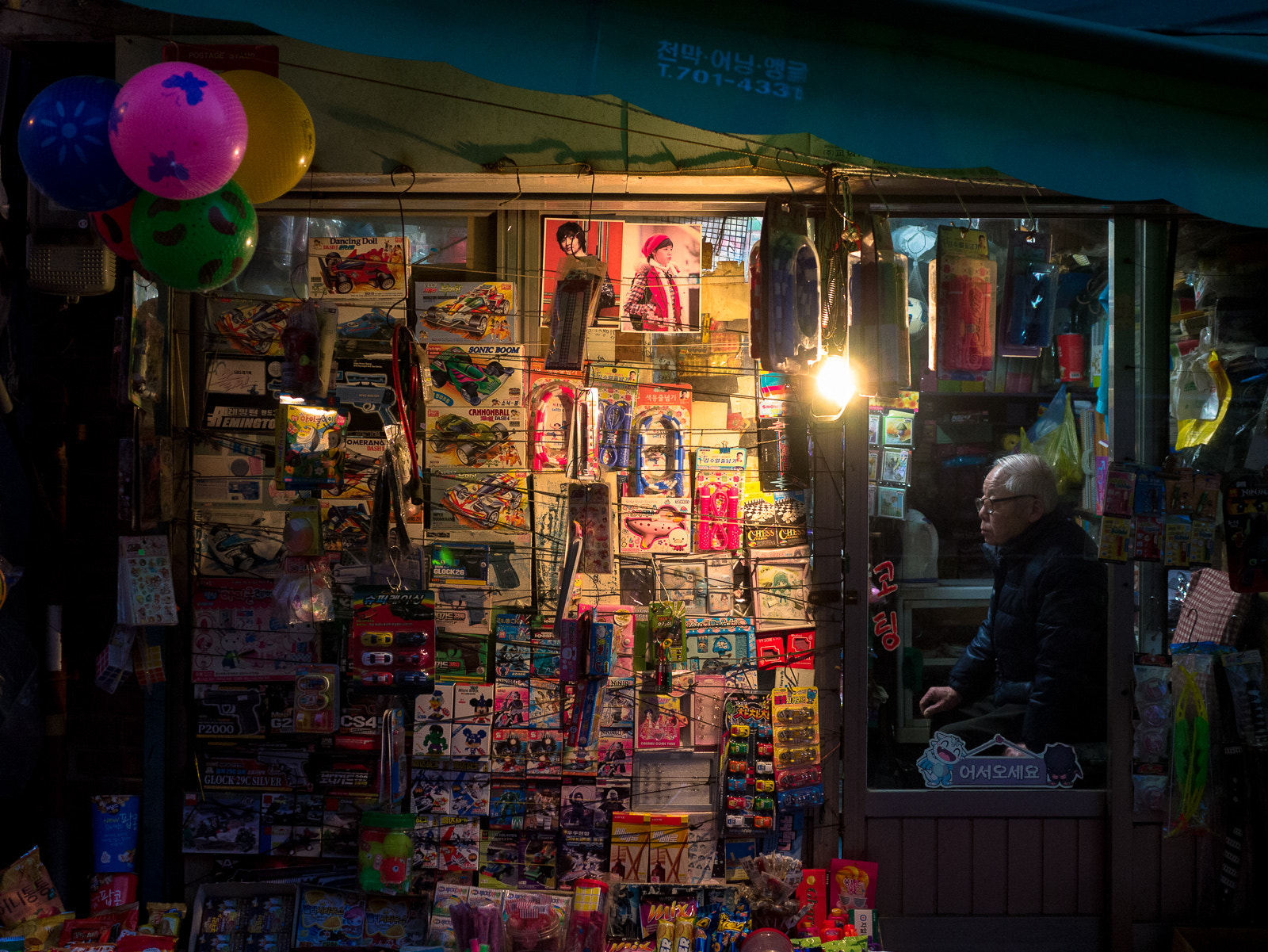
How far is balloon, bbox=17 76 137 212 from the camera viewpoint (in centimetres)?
248

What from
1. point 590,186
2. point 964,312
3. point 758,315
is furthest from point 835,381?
point 590,186

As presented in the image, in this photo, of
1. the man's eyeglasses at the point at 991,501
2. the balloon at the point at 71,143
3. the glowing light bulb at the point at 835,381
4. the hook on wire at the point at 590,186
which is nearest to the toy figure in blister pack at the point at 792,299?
the glowing light bulb at the point at 835,381

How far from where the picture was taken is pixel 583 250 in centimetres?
383

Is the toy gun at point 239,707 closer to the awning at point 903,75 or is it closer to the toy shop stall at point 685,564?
the toy shop stall at point 685,564

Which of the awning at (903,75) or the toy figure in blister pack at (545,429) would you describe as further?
the toy figure in blister pack at (545,429)

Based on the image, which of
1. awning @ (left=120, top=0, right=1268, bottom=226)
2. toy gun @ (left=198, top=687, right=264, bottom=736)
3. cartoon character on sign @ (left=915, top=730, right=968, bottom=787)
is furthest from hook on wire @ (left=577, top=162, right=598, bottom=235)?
cartoon character on sign @ (left=915, top=730, right=968, bottom=787)

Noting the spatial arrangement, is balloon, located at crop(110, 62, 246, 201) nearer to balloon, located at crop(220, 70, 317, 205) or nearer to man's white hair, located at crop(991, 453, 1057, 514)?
balloon, located at crop(220, 70, 317, 205)

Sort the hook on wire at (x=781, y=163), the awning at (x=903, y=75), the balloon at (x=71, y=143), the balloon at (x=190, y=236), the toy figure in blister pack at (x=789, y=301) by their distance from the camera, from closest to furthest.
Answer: the awning at (x=903, y=75) → the balloon at (x=71, y=143) → the balloon at (x=190, y=236) → the toy figure in blister pack at (x=789, y=301) → the hook on wire at (x=781, y=163)

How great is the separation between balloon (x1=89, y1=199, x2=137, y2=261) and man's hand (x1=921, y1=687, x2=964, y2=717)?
10.9 feet

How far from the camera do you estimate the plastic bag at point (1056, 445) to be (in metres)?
3.82

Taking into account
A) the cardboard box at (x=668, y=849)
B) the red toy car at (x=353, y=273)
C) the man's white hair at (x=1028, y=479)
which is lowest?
the cardboard box at (x=668, y=849)

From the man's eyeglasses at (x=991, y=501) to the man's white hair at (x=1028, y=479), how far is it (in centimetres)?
1

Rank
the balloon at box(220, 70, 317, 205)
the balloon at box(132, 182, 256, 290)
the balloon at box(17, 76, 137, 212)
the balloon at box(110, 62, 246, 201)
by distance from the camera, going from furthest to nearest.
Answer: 1. the balloon at box(220, 70, 317, 205)
2. the balloon at box(132, 182, 256, 290)
3. the balloon at box(17, 76, 137, 212)
4. the balloon at box(110, 62, 246, 201)

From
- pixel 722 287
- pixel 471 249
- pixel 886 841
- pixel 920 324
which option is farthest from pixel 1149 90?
pixel 886 841
